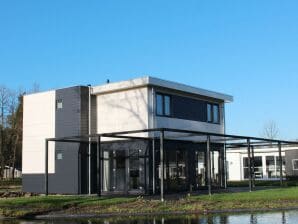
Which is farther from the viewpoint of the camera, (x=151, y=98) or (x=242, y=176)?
(x=242, y=176)

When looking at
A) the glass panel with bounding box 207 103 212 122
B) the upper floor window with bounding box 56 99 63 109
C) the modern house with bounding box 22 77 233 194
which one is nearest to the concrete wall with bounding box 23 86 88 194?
the modern house with bounding box 22 77 233 194

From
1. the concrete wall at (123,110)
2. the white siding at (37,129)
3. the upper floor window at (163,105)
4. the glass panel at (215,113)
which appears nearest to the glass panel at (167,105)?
the upper floor window at (163,105)

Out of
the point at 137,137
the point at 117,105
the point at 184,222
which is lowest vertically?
the point at 184,222

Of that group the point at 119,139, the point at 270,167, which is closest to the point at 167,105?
the point at 119,139

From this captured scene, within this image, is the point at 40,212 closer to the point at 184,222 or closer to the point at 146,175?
the point at 184,222

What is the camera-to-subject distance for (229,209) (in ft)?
67.9

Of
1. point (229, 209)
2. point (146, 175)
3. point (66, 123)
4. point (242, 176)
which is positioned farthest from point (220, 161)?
point (242, 176)

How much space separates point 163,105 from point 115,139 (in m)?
3.54

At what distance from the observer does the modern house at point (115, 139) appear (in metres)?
30.7

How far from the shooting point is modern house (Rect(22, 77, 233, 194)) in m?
30.7

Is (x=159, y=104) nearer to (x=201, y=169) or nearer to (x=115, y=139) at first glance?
(x=115, y=139)

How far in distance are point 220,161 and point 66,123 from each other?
433 inches

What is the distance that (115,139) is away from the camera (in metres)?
31.7

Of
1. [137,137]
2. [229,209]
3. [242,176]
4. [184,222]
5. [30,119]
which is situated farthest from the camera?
[242,176]
